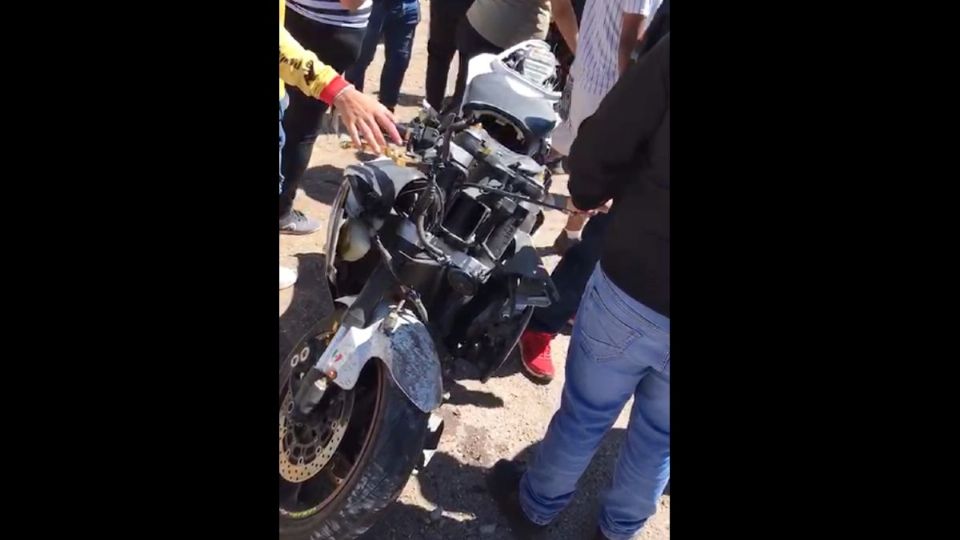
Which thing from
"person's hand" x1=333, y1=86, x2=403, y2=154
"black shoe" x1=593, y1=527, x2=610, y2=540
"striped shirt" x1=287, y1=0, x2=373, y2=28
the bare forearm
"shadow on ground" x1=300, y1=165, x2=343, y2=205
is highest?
the bare forearm

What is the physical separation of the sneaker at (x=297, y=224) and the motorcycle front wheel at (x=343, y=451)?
1.68 meters

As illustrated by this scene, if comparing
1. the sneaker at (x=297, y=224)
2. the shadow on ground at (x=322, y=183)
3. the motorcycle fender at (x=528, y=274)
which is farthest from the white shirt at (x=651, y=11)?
the shadow on ground at (x=322, y=183)

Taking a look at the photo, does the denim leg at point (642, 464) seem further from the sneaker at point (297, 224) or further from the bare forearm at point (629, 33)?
the sneaker at point (297, 224)

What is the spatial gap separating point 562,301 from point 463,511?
1.03m

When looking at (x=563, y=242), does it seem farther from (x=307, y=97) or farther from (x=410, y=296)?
(x=410, y=296)

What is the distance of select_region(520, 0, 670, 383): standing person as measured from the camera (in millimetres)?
3150

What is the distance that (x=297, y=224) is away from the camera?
3988 millimetres

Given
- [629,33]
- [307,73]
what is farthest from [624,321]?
[629,33]

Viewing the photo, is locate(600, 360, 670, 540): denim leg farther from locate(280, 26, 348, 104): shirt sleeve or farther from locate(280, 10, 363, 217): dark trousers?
locate(280, 10, 363, 217): dark trousers

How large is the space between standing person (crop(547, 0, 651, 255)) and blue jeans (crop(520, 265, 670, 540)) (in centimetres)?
109

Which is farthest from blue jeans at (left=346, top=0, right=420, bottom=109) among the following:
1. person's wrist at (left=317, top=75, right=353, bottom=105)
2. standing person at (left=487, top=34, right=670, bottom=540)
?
standing person at (left=487, top=34, right=670, bottom=540)
